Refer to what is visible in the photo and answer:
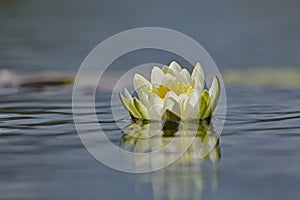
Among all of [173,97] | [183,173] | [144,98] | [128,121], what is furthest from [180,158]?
[128,121]

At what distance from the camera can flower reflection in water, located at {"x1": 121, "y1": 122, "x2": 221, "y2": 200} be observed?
7.25 ft

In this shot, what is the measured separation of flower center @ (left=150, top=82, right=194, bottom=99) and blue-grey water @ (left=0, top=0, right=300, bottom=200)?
0.71 ft

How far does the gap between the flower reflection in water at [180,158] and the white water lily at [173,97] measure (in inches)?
1.9

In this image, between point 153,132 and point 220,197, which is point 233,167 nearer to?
point 220,197

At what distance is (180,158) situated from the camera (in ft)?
8.70

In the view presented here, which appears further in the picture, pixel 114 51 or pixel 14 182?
pixel 114 51

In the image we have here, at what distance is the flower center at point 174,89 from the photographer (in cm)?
332

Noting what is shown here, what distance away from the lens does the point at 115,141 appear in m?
2.99

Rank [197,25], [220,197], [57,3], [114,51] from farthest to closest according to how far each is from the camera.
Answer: [57,3] < [197,25] < [114,51] < [220,197]

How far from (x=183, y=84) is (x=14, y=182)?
1.16 meters

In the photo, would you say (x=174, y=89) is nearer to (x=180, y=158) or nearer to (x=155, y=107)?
(x=155, y=107)

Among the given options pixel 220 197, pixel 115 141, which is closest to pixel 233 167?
pixel 220 197

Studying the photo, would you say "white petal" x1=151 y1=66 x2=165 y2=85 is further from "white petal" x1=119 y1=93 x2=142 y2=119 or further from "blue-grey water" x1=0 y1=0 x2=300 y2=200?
"blue-grey water" x1=0 y1=0 x2=300 y2=200

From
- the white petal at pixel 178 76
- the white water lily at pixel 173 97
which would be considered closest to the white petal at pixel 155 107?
the white water lily at pixel 173 97
